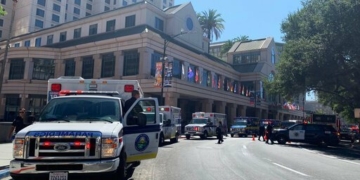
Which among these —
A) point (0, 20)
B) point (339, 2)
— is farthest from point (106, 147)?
point (0, 20)

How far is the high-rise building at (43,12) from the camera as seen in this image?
2921 inches

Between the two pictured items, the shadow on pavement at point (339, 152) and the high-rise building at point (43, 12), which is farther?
the high-rise building at point (43, 12)

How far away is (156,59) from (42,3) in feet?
161

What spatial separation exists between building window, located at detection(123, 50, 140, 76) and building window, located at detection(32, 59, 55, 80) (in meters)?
14.0

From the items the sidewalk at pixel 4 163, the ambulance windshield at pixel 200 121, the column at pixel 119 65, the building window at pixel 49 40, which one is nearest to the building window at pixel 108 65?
the column at pixel 119 65

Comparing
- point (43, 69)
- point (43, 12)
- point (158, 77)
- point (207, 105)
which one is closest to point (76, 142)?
point (158, 77)

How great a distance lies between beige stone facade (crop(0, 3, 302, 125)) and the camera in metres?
40.6

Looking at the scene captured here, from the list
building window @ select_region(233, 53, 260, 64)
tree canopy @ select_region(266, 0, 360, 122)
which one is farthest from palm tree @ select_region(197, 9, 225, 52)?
tree canopy @ select_region(266, 0, 360, 122)

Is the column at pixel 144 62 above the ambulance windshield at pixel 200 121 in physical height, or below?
above

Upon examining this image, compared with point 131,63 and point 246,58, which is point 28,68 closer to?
point 131,63

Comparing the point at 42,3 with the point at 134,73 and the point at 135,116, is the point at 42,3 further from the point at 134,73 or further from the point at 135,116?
the point at 135,116

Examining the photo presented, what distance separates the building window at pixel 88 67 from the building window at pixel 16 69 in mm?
9706

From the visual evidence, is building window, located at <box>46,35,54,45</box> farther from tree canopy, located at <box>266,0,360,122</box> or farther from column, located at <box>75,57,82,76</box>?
tree canopy, located at <box>266,0,360,122</box>

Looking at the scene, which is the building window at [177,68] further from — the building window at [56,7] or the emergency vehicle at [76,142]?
the building window at [56,7]
